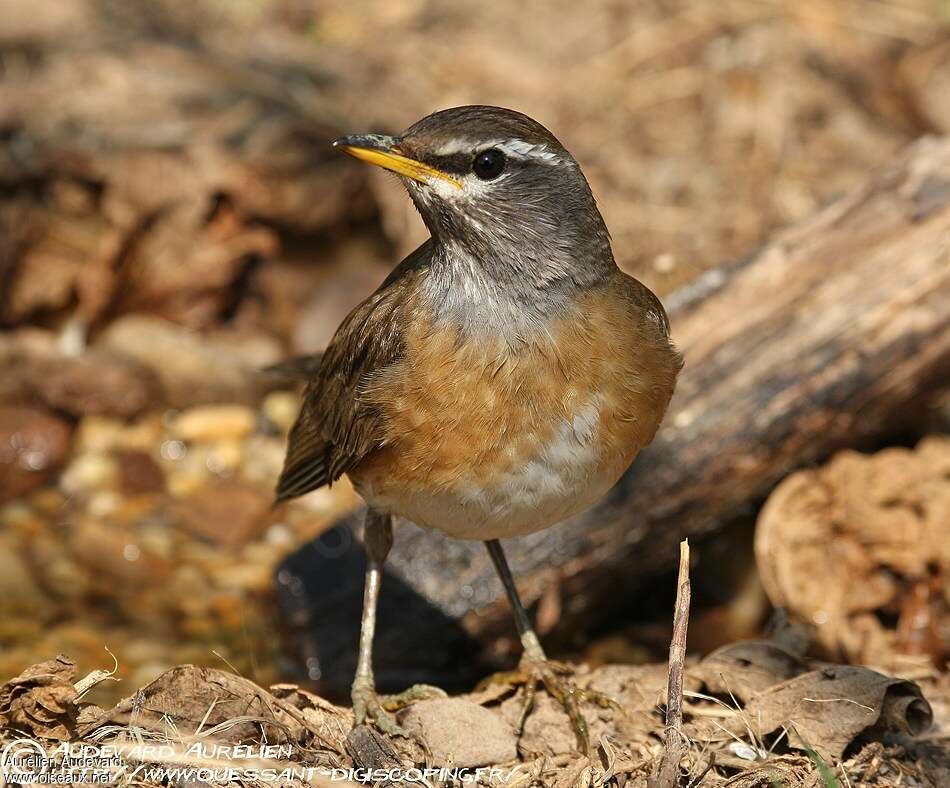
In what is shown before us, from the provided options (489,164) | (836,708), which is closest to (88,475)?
(489,164)

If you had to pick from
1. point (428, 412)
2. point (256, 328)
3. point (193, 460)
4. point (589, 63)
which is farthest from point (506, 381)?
point (589, 63)

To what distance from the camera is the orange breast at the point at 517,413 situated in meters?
4.49

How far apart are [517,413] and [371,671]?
1.50 meters

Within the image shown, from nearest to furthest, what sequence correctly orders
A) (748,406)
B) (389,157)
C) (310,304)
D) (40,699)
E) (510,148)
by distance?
(40,699) → (389,157) → (510,148) → (748,406) → (310,304)

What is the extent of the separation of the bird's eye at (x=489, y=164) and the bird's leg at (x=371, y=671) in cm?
159

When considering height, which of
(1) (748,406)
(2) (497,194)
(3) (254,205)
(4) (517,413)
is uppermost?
(2) (497,194)

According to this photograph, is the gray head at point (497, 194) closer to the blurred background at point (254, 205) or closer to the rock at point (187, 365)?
the blurred background at point (254, 205)

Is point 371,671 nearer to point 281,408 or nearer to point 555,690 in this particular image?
point 555,690

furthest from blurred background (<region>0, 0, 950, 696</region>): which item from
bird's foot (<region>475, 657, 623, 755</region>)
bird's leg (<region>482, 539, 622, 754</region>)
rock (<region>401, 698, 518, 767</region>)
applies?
rock (<region>401, 698, 518, 767</region>)

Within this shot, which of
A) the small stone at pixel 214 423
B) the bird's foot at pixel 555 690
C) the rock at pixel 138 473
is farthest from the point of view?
the small stone at pixel 214 423

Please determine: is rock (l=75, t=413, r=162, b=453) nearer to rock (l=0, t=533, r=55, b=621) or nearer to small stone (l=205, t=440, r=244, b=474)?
small stone (l=205, t=440, r=244, b=474)

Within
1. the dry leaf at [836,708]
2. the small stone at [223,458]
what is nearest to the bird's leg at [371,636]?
the dry leaf at [836,708]

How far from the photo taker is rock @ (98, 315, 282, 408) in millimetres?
8500

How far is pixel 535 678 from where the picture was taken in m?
5.41
